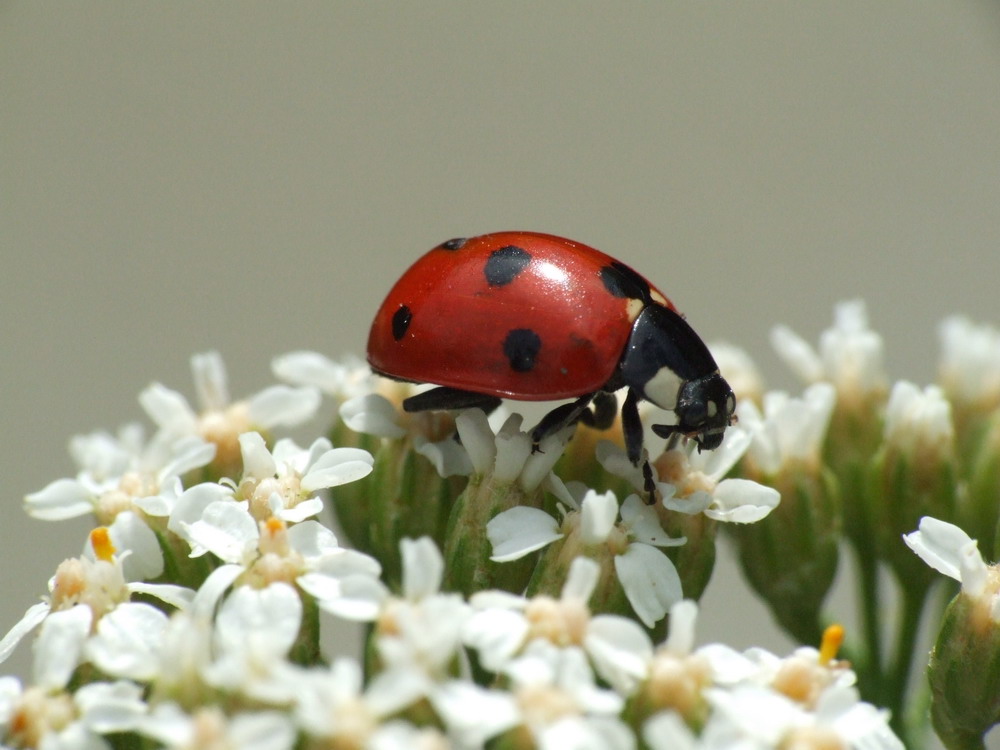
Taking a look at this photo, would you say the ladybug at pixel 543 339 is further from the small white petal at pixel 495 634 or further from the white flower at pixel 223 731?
the white flower at pixel 223 731

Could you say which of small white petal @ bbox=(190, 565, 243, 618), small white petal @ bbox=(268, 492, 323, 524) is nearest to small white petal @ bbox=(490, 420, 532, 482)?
small white petal @ bbox=(268, 492, 323, 524)

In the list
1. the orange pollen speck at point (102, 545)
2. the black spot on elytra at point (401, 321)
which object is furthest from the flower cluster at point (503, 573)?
the black spot on elytra at point (401, 321)

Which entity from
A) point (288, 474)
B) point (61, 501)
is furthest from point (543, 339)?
point (61, 501)

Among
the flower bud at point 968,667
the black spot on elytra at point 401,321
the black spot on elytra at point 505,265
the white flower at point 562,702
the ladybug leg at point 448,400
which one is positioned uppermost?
the black spot on elytra at point 505,265

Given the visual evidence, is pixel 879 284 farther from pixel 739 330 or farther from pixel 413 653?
pixel 413 653

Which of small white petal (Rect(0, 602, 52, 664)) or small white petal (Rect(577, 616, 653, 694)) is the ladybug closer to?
small white petal (Rect(577, 616, 653, 694))

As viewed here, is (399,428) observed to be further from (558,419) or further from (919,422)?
(919,422)
